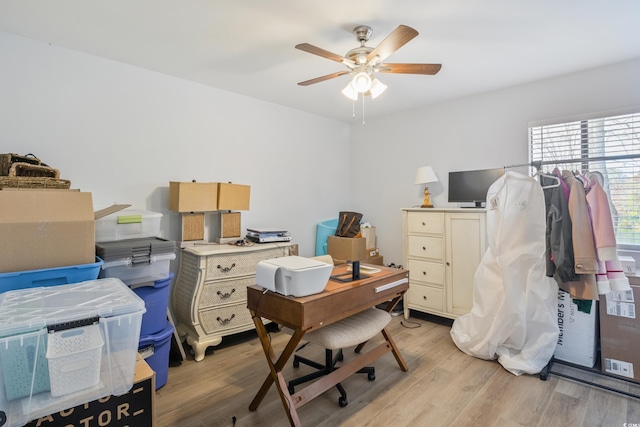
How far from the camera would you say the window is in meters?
2.66

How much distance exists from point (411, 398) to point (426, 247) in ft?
5.39

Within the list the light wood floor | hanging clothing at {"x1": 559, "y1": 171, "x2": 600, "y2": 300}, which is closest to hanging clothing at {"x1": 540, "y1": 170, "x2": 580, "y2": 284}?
hanging clothing at {"x1": 559, "y1": 171, "x2": 600, "y2": 300}

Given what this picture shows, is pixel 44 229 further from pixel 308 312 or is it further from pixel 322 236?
pixel 322 236

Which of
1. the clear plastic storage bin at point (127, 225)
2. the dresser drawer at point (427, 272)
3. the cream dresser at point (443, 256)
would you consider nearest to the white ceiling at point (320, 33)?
the clear plastic storage bin at point (127, 225)

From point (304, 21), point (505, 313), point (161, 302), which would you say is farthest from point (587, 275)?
point (161, 302)

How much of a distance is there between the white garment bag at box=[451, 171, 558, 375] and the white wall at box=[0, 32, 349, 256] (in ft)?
7.11

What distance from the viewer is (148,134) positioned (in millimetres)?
2820

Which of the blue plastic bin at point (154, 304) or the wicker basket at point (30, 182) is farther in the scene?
the blue plastic bin at point (154, 304)

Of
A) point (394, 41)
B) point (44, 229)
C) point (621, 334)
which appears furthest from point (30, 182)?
point (621, 334)

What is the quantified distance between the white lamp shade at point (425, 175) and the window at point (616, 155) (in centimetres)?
113

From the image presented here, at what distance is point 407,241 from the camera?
3572mm

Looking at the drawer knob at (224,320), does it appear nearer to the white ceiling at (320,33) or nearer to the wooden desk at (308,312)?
the wooden desk at (308,312)

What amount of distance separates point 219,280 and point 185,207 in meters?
0.70

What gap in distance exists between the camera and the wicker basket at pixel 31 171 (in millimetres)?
1905
